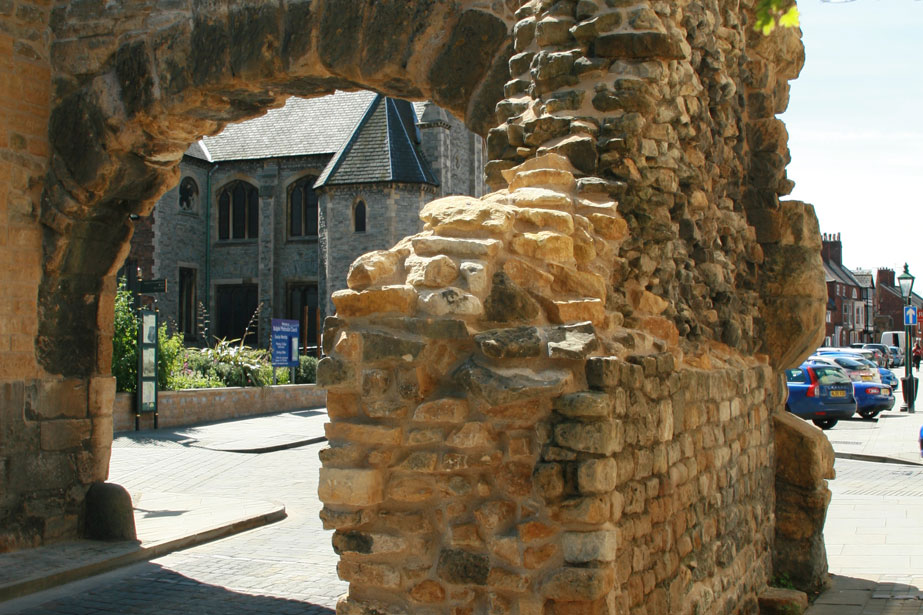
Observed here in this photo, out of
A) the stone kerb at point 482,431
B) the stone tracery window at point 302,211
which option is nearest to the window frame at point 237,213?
the stone tracery window at point 302,211

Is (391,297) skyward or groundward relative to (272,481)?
skyward

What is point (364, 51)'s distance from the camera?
6816 millimetres

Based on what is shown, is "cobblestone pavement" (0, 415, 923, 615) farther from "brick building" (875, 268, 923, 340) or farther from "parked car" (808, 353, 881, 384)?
"brick building" (875, 268, 923, 340)

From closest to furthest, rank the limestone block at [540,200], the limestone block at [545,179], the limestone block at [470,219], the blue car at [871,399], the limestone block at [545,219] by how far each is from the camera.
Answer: the limestone block at [470,219] < the limestone block at [545,219] < the limestone block at [540,200] < the limestone block at [545,179] < the blue car at [871,399]

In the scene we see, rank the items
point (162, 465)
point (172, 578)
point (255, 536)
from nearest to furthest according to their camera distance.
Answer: point (172, 578) → point (255, 536) → point (162, 465)

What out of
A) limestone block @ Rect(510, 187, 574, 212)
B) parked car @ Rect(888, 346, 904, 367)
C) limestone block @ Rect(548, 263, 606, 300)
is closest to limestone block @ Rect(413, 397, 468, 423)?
limestone block @ Rect(548, 263, 606, 300)

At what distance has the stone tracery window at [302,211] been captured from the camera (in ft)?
124

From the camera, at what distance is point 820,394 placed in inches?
792

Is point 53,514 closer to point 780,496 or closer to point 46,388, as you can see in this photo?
point 46,388

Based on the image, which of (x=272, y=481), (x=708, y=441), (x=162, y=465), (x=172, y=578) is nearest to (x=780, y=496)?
(x=708, y=441)

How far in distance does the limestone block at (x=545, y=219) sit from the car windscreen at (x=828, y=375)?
17.4 m

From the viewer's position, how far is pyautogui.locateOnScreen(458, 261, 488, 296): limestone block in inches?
153

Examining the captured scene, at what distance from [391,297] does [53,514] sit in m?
5.95

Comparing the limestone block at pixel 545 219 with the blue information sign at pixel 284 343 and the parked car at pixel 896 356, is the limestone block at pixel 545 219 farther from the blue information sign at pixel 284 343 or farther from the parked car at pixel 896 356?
the parked car at pixel 896 356
